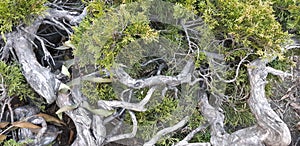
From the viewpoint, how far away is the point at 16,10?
4.15 feet

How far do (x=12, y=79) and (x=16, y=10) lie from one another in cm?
25

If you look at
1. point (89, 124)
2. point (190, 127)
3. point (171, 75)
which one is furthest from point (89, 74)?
point (190, 127)

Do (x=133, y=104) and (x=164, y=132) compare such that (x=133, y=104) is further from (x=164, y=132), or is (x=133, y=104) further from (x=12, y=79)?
(x=12, y=79)

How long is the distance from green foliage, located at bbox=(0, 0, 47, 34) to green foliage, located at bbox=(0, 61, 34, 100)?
0.14 m

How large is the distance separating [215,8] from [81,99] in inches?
22.0

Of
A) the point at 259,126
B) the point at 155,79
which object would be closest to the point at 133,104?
the point at 155,79

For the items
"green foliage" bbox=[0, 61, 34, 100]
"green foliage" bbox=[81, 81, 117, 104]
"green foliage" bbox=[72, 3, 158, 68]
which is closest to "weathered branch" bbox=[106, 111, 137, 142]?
"green foliage" bbox=[81, 81, 117, 104]

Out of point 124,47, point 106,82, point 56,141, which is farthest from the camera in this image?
point 56,141

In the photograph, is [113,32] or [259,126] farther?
[259,126]

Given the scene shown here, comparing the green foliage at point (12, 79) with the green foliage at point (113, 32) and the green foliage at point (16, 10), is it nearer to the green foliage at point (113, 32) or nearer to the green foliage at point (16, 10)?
the green foliage at point (16, 10)

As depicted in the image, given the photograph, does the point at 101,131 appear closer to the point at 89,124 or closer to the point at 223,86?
the point at 89,124

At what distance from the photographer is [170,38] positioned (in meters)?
1.33

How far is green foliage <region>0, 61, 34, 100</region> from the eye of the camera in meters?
1.34

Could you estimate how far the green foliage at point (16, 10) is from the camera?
1243 millimetres
